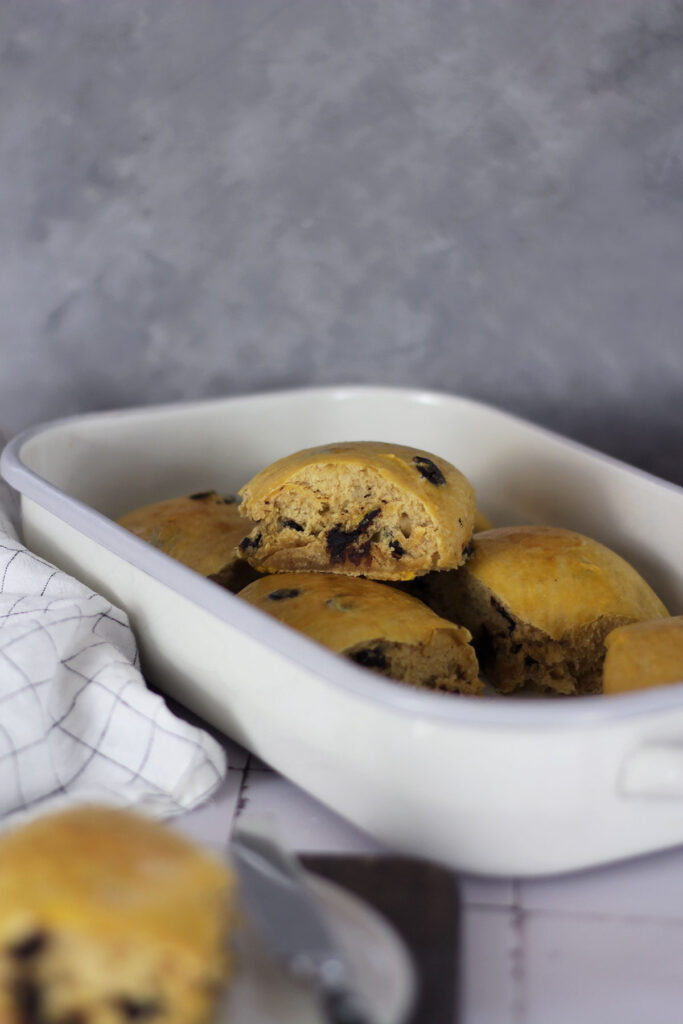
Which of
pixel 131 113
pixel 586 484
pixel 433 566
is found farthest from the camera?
pixel 131 113

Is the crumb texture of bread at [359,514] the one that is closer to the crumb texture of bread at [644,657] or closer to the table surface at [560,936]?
the crumb texture of bread at [644,657]

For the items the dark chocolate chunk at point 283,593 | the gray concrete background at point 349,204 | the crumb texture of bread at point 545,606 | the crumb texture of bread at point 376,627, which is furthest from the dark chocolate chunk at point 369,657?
the gray concrete background at point 349,204

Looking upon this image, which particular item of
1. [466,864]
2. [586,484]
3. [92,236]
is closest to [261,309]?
[92,236]

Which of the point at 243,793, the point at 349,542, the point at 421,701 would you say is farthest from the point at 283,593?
the point at 421,701

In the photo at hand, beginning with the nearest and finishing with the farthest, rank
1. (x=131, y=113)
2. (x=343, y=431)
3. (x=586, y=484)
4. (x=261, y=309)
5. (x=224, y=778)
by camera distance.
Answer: (x=224, y=778) → (x=586, y=484) → (x=343, y=431) → (x=131, y=113) → (x=261, y=309)

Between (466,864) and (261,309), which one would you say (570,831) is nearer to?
(466,864)

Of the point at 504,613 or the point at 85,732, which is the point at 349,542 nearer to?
the point at 504,613

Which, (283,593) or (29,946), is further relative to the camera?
(283,593)
